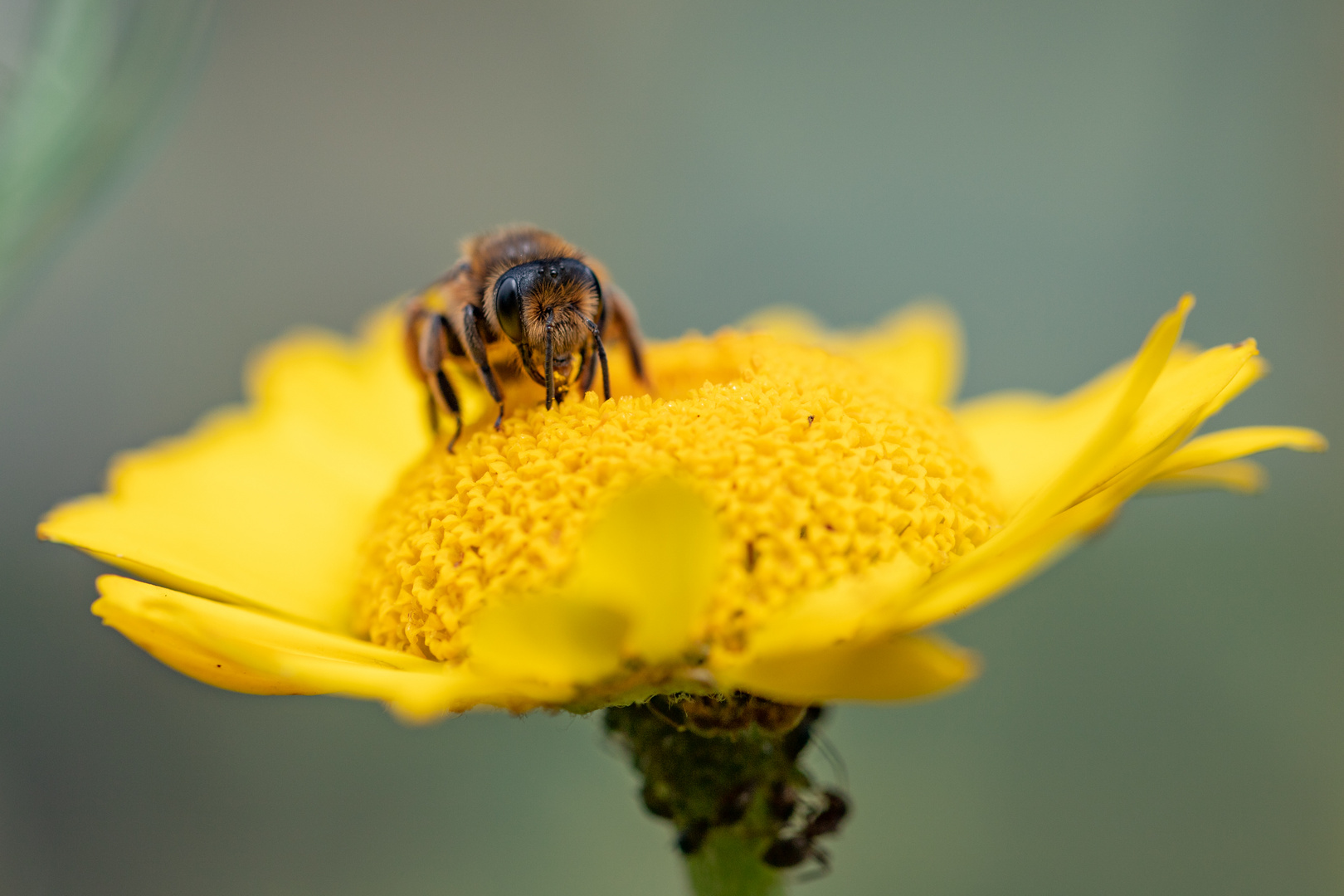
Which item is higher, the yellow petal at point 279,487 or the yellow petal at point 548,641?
the yellow petal at point 279,487

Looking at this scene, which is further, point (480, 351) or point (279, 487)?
point (279, 487)

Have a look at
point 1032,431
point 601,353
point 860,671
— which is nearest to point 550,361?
point 601,353

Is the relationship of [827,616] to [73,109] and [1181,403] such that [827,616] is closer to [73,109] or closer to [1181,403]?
[1181,403]

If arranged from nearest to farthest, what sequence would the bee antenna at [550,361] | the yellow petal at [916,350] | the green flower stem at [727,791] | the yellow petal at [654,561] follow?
the yellow petal at [654,561]
the green flower stem at [727,791]
the bee antenna at [550,361]
the yellow petal at [916,350]

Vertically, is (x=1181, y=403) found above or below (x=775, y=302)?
below

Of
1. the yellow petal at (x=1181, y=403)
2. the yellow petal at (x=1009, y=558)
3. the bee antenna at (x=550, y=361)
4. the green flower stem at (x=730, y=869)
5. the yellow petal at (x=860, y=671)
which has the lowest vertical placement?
the green flower stem at (x=730, y=869)

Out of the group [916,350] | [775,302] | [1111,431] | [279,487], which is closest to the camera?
[1111,431]

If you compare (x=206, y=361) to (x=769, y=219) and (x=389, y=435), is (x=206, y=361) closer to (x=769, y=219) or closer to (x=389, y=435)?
(x=769, y=219)

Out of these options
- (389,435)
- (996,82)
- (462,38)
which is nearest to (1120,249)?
(996,82)

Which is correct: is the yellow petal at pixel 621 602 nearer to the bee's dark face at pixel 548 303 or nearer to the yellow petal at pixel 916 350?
the bee's dark face at pixel 548 303

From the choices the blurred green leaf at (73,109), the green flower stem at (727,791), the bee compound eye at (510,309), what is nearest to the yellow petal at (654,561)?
the green flower stem at (727,791)
